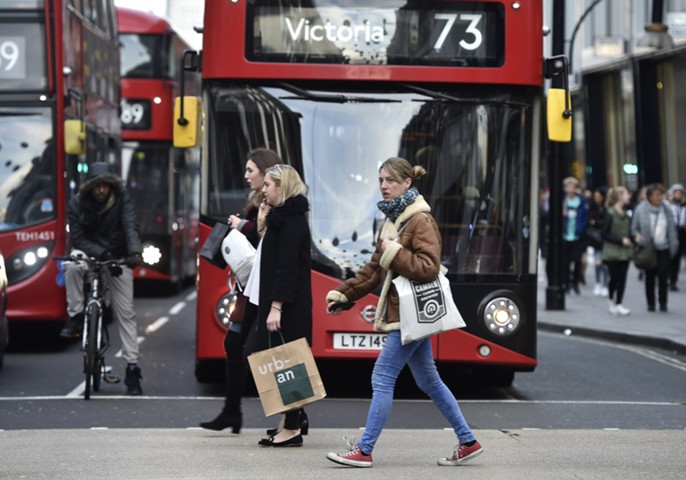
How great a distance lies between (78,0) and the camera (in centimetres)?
1622

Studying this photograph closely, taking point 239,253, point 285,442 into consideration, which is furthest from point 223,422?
point 239,253

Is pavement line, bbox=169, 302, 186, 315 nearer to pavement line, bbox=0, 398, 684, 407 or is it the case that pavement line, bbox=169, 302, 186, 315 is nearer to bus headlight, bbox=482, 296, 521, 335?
pavement line, bbox=0, 398, 684, 407

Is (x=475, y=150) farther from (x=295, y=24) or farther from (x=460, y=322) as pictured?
(x=460, y=322)

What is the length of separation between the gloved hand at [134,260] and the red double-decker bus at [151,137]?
487 inches

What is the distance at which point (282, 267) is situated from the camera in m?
8.24

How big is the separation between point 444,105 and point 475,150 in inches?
15.2

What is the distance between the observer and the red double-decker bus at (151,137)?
23641mm

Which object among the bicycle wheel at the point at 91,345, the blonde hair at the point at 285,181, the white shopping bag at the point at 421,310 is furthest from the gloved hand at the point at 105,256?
the white shopping bag at the point at 421,310

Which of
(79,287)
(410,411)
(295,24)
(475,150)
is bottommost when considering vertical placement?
(410,411)

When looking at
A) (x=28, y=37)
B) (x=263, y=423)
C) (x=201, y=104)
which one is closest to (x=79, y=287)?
(x=201, y=104)

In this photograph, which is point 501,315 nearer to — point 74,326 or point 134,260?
point 134,260

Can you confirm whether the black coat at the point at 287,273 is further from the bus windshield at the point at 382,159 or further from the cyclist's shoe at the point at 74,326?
the cyclist's shoe at the point at 74,326

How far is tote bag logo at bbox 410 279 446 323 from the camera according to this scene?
765cm

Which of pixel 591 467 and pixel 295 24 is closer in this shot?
pixel 591 467
